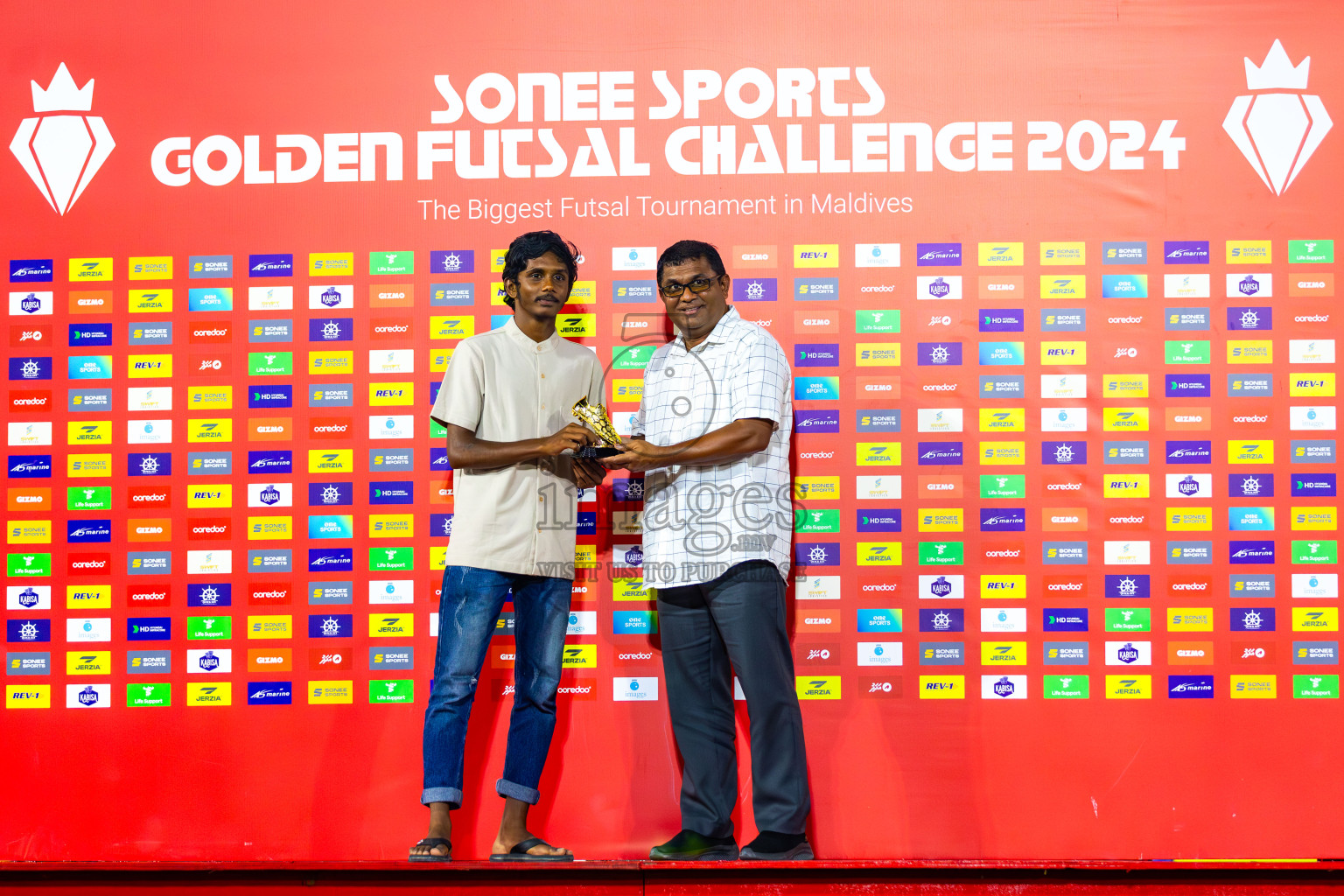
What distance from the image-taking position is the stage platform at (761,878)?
8.77 ft

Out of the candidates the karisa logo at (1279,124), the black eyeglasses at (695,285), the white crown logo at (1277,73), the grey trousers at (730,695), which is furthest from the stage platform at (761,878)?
the white crown logo at (1277,73)

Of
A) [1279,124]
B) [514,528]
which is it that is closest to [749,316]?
[514,528]

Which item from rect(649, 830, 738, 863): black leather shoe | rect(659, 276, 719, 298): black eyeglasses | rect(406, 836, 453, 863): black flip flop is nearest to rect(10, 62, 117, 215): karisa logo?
rect(659, 276, 719, 298): black eyeglasses

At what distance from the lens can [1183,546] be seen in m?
3.05

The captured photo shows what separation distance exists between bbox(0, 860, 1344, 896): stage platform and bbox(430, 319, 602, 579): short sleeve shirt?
0.93 m

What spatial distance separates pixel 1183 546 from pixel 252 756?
10.8ft

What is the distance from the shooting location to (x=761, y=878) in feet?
8.71

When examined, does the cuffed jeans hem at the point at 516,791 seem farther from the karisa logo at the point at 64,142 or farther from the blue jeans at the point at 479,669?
the karisa logo at the point at 64,142

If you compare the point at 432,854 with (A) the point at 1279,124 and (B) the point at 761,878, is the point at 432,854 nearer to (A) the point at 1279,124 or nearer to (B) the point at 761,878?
(B) the point at 761,878

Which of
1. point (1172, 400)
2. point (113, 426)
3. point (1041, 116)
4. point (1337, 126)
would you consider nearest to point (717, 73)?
point (1041, 116)

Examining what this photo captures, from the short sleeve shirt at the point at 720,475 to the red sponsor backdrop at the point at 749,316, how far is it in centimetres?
40

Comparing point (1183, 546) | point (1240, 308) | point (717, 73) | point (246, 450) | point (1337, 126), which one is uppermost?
point (717, 73)

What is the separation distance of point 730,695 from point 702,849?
0.46 metres

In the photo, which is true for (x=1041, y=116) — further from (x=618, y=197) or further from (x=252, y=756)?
(x=252, y=756)
